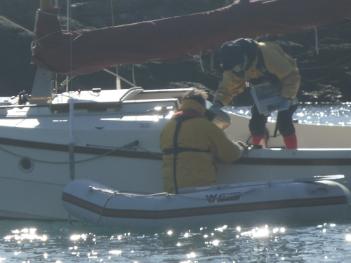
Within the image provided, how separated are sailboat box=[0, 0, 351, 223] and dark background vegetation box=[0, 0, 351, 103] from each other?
26581 millimetres

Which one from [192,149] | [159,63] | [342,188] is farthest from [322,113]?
[342,188]

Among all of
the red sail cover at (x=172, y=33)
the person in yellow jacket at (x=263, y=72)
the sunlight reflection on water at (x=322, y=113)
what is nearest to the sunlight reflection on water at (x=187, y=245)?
the person in yellow jacket at (x=263, y=72)

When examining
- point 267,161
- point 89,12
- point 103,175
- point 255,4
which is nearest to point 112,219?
point 103,175

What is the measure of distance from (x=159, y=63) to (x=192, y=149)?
32.7 metres

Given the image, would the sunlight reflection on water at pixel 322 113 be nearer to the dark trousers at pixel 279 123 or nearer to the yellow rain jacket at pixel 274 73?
the dark trousers at pixel 279 123

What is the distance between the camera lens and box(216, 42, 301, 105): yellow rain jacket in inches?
621

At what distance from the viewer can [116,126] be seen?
1575 cm

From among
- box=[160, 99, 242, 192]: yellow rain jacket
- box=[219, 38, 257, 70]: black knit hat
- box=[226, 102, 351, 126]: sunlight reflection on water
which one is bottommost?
box=[160, 99, 242, 192]: yellow rain jacket

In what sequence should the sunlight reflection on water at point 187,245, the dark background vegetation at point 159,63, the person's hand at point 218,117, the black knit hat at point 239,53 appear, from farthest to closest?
the dark background vegetation at point 159,63
the black knit hat at point 239,53
the person's hand at point 218,117
the sunlight reflection on water at point 187,245

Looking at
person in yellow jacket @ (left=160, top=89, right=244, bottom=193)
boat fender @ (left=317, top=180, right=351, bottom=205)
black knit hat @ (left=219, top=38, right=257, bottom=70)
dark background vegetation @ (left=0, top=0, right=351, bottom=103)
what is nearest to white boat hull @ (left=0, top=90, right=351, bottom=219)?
person in yellow jacket @ (left=160, top=89, right=244, bottom=193)

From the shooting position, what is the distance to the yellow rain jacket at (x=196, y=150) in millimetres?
15156

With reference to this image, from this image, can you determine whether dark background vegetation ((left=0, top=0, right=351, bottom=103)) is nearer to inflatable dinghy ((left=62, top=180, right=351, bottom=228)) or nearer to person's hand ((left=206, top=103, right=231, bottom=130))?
person's hand ((left=206, top=103, right=231, bottom=130))

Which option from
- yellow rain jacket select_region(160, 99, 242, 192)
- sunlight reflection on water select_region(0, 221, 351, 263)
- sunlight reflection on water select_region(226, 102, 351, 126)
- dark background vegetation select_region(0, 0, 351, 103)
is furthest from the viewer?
dark background vegetation select_region(0, 0, 351, 103)

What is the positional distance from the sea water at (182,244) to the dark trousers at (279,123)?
1459 mm
